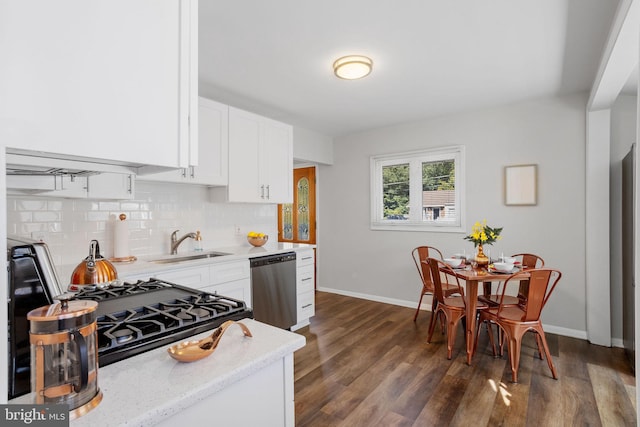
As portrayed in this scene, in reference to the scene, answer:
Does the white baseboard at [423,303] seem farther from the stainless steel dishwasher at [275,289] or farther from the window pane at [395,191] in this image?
the stainless steel dishwasher at [275,289]

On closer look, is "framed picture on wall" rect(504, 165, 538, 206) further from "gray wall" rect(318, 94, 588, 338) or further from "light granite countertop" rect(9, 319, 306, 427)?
"light granite countertop" rect(9, 319, 306, 427)

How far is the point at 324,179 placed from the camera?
536 centimetres

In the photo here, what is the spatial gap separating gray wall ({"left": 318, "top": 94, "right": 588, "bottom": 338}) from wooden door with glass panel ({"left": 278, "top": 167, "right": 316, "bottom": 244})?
473 mm

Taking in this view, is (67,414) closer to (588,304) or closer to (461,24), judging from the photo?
(461,24)

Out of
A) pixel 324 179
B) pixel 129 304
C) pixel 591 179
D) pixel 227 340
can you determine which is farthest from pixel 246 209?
pixel 591 179

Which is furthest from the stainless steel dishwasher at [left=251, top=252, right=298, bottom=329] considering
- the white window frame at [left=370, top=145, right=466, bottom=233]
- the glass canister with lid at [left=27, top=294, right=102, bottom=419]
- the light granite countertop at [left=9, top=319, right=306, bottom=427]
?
the glass canister with lid at [left=27, top=294, right=102, bottom=419]

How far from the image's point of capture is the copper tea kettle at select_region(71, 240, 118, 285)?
58.5 inches

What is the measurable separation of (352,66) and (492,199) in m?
2.38

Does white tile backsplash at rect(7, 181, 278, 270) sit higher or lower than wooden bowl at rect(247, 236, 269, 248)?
higher

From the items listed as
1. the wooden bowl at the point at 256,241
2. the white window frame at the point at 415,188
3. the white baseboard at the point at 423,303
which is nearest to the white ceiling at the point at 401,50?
the white window frame at the point at 415,188

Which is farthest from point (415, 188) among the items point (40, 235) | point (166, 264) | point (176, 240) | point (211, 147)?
point (40, 235)

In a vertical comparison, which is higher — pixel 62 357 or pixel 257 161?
pixel 257 161

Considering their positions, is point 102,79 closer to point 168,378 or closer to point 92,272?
point 168,378

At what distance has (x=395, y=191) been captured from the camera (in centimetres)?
468
